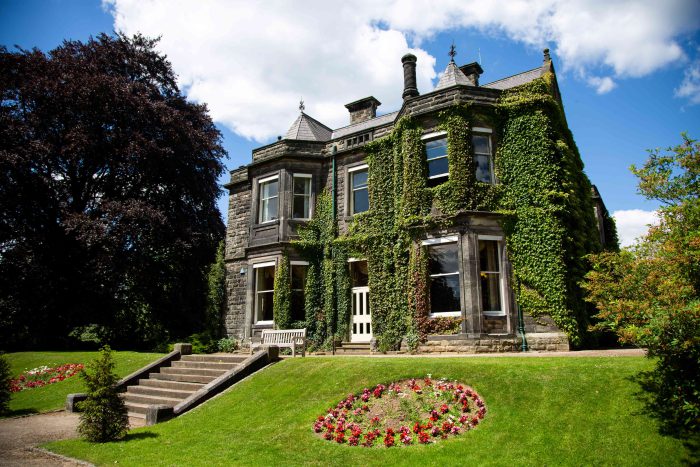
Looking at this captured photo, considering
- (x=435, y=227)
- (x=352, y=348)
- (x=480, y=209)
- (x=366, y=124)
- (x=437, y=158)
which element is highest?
(x=366, y=124)

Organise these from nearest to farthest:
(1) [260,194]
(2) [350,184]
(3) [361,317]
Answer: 1. (3) [361,317]
2. (2) [350,184]
3. (1) [260,194]

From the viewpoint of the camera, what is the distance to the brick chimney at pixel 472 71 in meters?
20.0

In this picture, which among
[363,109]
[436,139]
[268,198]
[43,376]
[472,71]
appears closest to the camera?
[43,376]

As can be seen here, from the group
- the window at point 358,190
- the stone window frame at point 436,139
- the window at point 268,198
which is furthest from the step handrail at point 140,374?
the stone window frame at point 436,139

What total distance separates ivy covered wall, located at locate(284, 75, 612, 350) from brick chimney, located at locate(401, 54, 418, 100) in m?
2.23

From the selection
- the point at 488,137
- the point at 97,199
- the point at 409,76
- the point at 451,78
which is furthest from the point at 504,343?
the point at 97,199

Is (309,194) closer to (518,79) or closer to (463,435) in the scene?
(518,79)

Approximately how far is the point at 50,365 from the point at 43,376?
998 mm

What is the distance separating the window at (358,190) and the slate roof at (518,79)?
6482 mm

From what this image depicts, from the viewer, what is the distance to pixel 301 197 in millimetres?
20531

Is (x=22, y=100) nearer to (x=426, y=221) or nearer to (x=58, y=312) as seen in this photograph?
(x=58, y=312)

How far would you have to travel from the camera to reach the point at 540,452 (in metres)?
6.38

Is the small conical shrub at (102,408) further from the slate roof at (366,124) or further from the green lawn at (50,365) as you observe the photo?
the slate roof at (366,124)

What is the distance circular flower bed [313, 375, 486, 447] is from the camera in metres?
7.55
